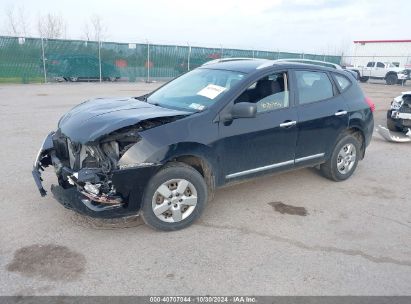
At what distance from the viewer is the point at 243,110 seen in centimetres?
391

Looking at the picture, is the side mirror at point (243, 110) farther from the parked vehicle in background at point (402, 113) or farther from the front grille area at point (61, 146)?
the parked vehicle in background at point (402, 113)

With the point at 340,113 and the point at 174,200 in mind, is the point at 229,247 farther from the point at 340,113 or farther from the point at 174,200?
the point at 340,113

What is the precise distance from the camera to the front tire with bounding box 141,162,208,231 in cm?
362

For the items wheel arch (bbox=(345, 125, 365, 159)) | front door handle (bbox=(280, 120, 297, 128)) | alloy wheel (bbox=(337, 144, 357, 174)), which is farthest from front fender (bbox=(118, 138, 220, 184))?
wheel arch (bbox=(345, 125, 365, 159))

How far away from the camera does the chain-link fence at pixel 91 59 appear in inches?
804

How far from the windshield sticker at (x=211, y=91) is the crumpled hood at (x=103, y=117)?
16.9 inches

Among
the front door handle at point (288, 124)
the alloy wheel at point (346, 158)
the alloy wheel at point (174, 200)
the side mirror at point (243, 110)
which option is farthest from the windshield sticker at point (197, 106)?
the alloy wheel at point (346, 158)

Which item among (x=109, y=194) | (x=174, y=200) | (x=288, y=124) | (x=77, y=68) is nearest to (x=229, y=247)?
(x=174, y=200)

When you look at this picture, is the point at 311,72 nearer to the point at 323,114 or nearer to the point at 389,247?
the point at 323,114

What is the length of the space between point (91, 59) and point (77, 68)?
111 centimetres

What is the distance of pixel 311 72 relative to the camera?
196 inches

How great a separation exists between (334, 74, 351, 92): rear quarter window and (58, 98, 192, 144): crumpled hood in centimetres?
261

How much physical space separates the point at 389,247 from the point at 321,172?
6.72 ft

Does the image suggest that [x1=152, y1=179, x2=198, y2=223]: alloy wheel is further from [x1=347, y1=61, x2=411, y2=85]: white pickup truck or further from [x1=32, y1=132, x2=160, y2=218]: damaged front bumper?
[x1=347, y1=61, x2=411, y2=85]: white pickup truck
